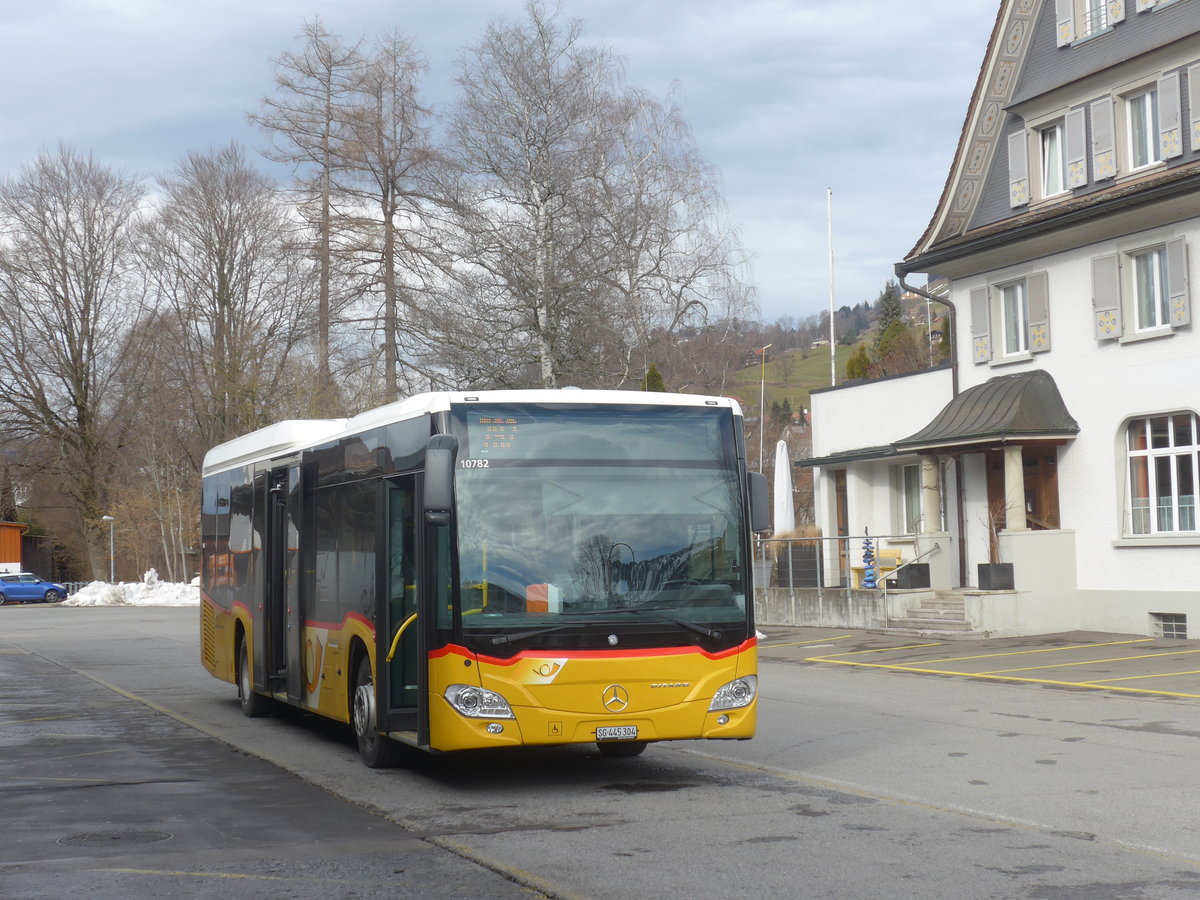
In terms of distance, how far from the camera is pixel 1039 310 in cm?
2717

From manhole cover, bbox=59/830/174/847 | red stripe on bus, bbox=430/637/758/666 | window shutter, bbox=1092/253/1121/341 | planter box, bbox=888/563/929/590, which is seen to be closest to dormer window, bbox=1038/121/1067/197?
window shutter, bbox=1092/253/1121/341

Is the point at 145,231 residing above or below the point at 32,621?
above

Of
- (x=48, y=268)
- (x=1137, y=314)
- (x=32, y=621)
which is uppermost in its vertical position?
(x=48, y=268)

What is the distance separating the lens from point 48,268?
184 ft

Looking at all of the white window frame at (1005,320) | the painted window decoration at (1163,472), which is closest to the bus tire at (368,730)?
the painted window decoration at (1163,472)

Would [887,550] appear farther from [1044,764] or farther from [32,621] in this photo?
[32,621]

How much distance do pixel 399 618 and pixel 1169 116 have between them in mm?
19175

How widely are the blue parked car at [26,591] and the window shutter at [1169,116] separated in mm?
58826

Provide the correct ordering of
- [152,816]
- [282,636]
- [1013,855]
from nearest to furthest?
[1013,855]
[152,816]
[282,636]

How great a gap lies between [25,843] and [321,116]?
37.3 m

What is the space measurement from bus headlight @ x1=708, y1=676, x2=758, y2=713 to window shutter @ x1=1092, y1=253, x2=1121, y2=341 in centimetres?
1750

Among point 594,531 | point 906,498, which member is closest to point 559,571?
point 594,531

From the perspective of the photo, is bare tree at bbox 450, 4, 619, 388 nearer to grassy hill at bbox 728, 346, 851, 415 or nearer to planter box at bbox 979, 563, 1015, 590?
planter box at bbox 979, 563, 1015, 590

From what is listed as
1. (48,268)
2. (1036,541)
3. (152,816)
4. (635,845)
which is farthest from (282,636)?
(48,268)
